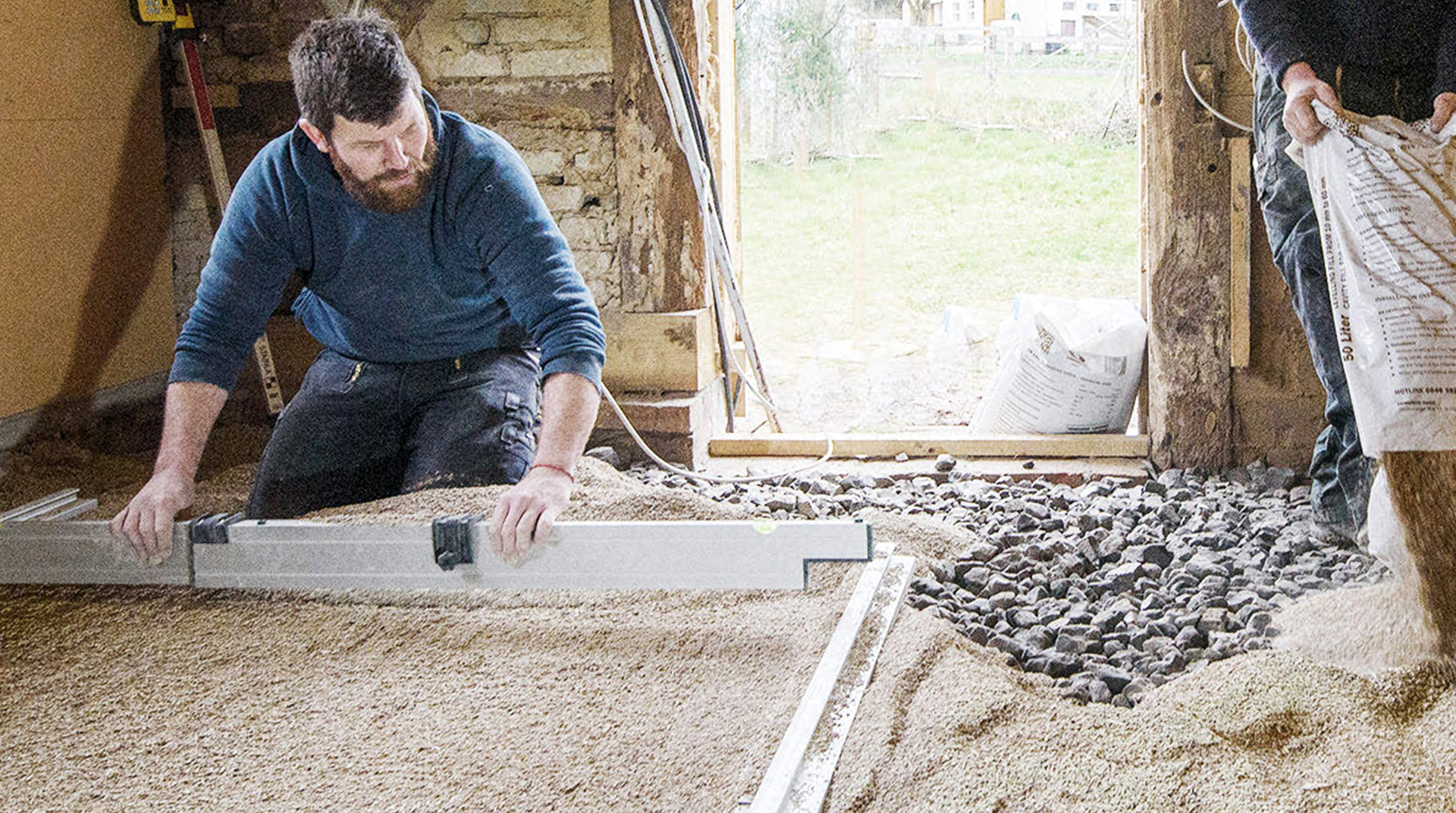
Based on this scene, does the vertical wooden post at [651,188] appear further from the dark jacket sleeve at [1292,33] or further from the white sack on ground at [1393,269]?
the white sack on ground at [1393,269]

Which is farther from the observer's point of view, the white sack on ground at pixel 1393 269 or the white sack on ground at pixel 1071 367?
the white sack on ground at pixel 1071 367

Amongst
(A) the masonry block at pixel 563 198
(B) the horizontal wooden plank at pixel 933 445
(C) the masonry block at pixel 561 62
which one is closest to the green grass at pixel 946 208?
(B) the horizontal wooden plank at pixel 933 445

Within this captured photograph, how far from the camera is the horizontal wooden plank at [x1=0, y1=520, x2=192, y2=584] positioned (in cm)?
222

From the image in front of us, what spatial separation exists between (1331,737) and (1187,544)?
1.19 m

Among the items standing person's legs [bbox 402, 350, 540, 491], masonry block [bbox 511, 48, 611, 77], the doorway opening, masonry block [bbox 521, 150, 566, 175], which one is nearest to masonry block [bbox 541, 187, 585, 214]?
masonry block [bbox 521, 150, 566, 175]

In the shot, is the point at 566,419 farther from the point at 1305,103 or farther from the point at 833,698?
the point at 1305,103

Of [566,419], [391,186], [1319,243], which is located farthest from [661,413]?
[1319,243]

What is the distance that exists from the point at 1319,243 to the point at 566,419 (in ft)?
5.55

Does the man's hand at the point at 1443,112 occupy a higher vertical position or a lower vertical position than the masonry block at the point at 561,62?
lower

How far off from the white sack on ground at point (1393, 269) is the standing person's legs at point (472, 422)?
1.66m

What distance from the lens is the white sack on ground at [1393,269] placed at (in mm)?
2209

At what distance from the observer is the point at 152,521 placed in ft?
7.10

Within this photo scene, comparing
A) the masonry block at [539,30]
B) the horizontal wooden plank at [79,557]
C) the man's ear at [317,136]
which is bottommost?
the horizontal wooden plank at [79,557]

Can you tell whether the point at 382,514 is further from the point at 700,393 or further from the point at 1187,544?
the point at 1187,544
